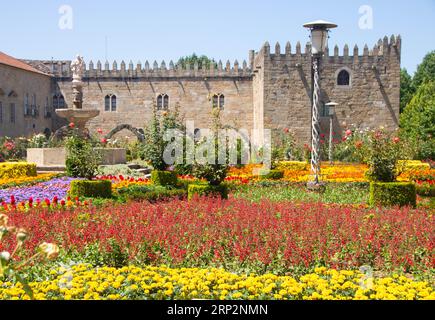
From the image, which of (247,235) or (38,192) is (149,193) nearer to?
(38,192)

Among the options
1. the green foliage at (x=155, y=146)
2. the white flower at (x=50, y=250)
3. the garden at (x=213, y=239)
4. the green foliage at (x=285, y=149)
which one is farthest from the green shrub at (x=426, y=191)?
the white flower at (x=50, y=250)

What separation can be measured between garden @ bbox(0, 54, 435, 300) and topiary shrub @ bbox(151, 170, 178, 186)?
0.03 meters

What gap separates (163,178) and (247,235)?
661cm

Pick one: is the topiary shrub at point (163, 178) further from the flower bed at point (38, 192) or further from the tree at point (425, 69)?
the tree at point (425, 69)

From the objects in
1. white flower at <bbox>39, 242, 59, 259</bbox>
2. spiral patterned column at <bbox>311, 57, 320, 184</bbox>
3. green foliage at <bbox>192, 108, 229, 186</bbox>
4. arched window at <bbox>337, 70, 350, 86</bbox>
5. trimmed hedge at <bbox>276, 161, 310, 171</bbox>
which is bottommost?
trimmed hedge at <bbox>276, 161, 310, 171</bbox>

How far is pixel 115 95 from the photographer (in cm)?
3152

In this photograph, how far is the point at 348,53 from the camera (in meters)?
26.9

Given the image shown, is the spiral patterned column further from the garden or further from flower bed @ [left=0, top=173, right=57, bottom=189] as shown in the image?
flower bed @ [left=0, top=173, right=57, bottom=189]

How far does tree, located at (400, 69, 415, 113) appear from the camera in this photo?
4312 centimetres

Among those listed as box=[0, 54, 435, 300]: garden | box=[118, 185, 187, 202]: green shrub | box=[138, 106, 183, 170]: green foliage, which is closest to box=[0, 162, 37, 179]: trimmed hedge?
box=[0, 54, 435, 300]: garden

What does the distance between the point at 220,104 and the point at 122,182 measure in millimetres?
17171

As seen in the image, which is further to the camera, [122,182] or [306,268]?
[122,182]

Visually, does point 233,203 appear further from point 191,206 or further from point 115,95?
point 115,95
